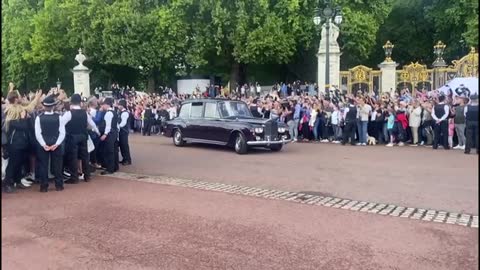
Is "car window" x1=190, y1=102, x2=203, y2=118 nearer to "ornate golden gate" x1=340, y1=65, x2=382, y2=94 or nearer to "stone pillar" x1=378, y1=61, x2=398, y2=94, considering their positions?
"ornate golden gate" x1=340, y1=65, x2=382, y2=94

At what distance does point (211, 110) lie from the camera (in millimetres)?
17766

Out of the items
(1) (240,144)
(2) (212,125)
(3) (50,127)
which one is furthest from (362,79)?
(3) (50,127)

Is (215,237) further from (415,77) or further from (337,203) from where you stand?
(415,77)

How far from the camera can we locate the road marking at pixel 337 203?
776 centimetres

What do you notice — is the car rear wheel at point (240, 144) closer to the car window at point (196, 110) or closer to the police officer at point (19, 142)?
the car window at point (196, 110)

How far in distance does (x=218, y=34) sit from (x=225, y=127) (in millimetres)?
17668

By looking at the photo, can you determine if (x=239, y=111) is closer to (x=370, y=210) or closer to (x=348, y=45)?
(x=370, y=210)

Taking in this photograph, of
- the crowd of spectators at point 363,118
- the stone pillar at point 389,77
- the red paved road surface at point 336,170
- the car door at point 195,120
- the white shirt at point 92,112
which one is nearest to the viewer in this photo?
the red paved road surface at point 336,170

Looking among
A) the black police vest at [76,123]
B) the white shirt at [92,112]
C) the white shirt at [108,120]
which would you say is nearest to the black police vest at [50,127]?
the black police vest at [76,123]

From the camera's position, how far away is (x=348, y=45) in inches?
1344

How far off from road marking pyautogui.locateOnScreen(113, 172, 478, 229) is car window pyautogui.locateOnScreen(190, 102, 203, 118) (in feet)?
22.0

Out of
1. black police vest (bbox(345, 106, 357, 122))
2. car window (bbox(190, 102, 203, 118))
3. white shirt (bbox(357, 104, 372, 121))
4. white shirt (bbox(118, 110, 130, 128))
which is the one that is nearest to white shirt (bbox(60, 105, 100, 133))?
white shirt (bbox(118, 110, 130, 128))

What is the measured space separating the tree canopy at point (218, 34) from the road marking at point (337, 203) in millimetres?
22204

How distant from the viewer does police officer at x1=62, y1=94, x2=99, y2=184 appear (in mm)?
10719
